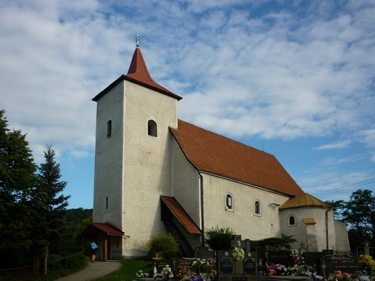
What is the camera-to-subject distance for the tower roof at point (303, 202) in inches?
1277

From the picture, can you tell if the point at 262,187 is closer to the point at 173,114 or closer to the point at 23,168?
the point at 173,114

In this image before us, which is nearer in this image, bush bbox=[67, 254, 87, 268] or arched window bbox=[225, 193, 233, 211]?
bush bbox=[67, 254, 87, 268]

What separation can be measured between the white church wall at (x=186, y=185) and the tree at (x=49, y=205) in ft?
28.3

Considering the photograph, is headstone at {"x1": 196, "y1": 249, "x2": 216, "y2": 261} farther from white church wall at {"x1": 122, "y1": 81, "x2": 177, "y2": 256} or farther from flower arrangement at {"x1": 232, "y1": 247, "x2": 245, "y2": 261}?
white church wall at {"x1": 122, "y1": 81, "x2": 177, "y2": 256}

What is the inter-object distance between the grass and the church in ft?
A: 7.69

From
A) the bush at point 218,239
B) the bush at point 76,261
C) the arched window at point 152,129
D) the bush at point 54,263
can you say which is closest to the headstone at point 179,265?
the bush at point 54,263

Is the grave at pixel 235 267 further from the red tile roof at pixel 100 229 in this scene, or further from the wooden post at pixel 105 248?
the wooden post at pixel 105 248

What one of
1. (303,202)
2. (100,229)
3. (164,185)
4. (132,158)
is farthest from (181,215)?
(303,202)

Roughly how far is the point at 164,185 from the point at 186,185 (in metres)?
1.45

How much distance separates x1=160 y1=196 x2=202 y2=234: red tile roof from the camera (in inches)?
993

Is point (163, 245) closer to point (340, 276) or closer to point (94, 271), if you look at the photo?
point (94, 271)

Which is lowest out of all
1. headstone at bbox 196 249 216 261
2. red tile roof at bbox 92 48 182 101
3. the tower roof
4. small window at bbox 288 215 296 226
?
headstone at bbox 196 249 216 261

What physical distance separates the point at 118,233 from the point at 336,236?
62.9 ft

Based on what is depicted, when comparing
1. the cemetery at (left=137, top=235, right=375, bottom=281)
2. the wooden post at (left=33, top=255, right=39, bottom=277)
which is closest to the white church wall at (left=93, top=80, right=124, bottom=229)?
the wooden post at (left=33, top=255, right=39, bottom=277)
